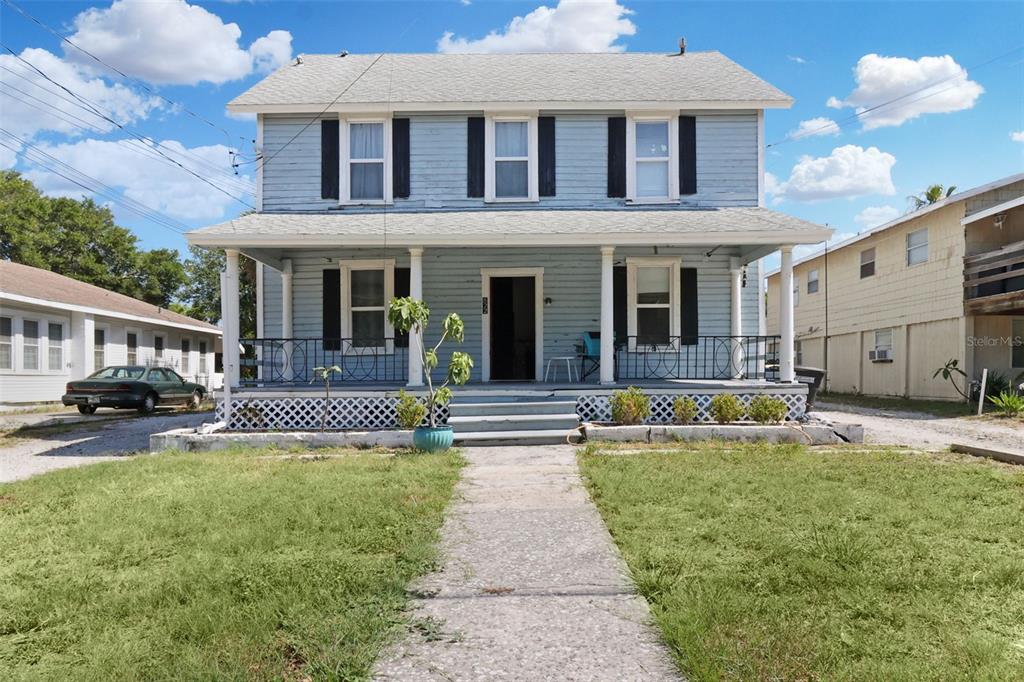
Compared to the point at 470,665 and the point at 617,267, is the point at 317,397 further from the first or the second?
the point at 470,665

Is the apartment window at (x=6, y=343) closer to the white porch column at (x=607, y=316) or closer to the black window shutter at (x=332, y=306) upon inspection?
the black window shutter at (x=332, y=306)

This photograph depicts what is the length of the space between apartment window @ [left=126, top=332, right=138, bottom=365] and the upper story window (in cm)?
1724

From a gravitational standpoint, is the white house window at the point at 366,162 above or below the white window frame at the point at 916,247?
above

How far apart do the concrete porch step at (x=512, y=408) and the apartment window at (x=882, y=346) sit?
1392 cm

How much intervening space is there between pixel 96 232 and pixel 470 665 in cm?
4380

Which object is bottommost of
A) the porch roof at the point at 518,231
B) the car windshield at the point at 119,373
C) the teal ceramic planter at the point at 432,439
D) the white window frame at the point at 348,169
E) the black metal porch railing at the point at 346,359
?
the teal ceramic planter at the point at 432,439

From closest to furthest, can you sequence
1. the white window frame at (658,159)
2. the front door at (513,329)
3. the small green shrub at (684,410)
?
Answer: the small green shrub at (684,410) < the white window frame at (658,159) < the front door at (513,329)

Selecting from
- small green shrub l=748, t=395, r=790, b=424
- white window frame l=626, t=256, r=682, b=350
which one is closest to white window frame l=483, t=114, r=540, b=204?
white window frame l=626, t=256, r=682, b=350

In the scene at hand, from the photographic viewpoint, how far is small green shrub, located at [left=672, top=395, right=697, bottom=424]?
10.3 m

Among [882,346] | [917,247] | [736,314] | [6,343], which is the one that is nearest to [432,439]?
[736,314]

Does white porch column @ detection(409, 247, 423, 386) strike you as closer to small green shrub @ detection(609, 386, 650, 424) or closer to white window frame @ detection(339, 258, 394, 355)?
white window frame @ detection(339, 258, 394, 355)

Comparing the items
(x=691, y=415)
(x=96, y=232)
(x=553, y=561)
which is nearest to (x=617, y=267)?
(x=691, y=415)

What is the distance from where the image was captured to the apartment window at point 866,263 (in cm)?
2073

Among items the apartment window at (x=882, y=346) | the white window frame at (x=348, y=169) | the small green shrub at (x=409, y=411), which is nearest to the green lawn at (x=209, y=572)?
the small green shrub at (x=409, y=411)
